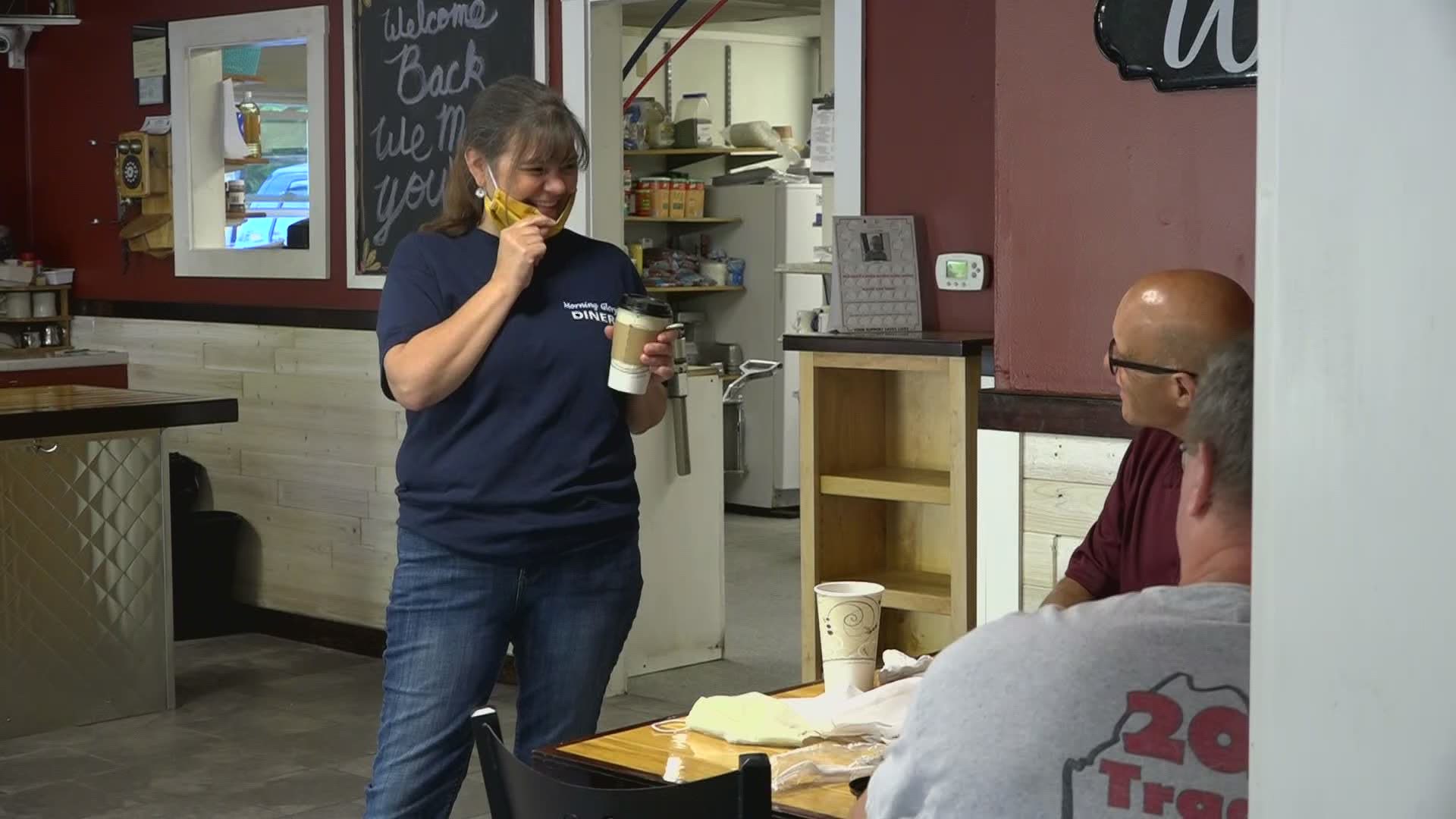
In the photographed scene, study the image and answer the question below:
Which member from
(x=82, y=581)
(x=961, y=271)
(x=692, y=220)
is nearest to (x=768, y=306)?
(x=692, y=220)

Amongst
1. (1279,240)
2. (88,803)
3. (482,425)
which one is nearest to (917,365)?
(482,425)

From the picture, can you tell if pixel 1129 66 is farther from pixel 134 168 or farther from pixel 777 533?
pixel 777 533

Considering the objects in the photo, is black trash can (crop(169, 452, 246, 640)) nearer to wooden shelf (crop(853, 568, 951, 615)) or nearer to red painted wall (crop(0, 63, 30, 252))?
red painted wall (crop(0, 63, 30, 252))

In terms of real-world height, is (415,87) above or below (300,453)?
above

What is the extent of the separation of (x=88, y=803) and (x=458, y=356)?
8.39 feet

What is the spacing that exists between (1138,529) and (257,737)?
11.2 feet

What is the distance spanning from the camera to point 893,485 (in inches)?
165

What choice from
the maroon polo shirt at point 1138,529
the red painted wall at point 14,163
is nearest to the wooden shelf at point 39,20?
the red painted wall at point 14,163

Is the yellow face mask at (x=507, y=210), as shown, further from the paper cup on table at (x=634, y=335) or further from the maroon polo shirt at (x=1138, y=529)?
the maroon polo shirt at (x=1138, y=529)

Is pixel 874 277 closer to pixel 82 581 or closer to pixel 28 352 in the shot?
pixel 82 581

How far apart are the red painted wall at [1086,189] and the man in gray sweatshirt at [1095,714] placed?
172 cm

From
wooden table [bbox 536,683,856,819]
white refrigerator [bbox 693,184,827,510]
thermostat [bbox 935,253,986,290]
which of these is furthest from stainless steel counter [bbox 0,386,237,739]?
white refrigerator [bbox 693,184,827,510]

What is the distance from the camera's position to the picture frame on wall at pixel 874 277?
432cm

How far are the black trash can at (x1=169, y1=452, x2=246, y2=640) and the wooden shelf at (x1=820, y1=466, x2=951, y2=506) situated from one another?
312 cm
